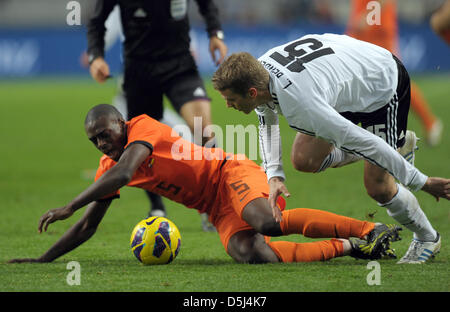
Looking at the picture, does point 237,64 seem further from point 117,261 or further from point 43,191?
point 43,191

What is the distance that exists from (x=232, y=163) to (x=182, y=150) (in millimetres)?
394

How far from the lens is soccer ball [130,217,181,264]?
191 inches

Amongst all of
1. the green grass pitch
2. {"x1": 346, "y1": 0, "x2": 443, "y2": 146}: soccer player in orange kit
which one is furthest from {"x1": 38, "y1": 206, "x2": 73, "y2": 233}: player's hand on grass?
{"x1": 346, "y1": 0, "x2": 443, "y2": 146}: soccer player in orange kit

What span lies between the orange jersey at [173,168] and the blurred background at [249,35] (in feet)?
54.7

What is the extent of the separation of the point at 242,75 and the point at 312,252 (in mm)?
1327

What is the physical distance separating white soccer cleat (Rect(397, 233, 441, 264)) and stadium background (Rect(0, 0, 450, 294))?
101mm

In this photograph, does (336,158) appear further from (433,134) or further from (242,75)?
(433,134)

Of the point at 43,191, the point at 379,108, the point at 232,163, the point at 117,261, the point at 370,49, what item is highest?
the point at 370,49

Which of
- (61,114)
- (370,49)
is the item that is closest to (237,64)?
(370,49)

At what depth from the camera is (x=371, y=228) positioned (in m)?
4.78

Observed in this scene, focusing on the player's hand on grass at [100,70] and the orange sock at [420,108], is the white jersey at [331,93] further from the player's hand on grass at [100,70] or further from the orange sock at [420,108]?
the orange sock at [420,108]

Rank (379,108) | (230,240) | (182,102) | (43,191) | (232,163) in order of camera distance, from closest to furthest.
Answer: (379,108)
(230,240)
(232,163)
(182,102)
(43,191)

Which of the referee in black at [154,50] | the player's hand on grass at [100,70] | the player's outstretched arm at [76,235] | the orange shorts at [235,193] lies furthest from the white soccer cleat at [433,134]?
the player's outstretched arm at [76,235]

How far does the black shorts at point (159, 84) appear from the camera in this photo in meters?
6.52
